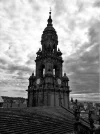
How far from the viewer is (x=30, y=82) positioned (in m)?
44.3

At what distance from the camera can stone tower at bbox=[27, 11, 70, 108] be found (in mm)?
39312

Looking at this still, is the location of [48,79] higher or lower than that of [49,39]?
lower

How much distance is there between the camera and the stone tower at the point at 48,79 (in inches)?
1548

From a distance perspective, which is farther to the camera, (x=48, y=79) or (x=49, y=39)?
(x=49, y=39)

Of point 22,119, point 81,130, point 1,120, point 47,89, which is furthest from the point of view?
point 47,89

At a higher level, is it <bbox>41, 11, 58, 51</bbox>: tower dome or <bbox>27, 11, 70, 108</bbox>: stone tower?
<bbox>41, 11, 58, 51</bbox>: tower dome

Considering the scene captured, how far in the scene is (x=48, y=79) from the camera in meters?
39.9

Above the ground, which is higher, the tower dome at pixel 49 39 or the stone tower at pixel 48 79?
the tower dome at pixel 49 39

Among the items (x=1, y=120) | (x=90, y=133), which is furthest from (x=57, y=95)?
(x=1, y=120)

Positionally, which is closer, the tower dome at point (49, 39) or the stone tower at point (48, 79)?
the stone tower at point (48, 79)

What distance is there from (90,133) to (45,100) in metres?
18.9

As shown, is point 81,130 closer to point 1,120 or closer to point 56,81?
point 1,120

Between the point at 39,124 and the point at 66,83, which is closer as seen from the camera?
the point at 39,124

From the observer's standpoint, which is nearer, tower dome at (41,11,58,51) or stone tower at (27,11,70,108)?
stone tower at (27,11,70,108)
